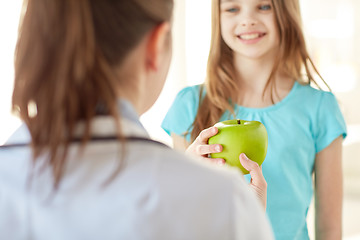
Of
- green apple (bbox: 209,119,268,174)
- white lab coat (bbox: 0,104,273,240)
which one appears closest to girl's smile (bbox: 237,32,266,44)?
green apple (bbox: 209,119,268,174)

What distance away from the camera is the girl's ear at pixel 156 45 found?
2.15 ft

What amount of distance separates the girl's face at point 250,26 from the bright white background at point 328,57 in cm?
127

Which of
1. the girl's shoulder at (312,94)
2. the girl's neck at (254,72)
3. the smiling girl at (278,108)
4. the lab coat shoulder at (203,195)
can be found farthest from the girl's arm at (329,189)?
the lab coat shoulder at (203,195)

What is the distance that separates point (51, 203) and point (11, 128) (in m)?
1.65

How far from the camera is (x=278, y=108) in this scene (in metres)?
1.44

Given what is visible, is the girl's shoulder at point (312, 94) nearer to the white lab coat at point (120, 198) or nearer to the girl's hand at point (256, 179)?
the girl's hand at point (256, 179)

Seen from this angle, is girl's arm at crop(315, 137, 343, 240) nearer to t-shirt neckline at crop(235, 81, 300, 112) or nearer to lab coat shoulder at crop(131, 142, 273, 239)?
t-shirt neckline at crop(235, 81, 300, 112)

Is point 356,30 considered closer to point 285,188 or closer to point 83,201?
point 285,188

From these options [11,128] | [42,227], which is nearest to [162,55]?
[42,227]

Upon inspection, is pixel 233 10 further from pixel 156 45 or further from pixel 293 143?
pixel 156 45

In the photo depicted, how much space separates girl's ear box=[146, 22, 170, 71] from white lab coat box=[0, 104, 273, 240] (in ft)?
0.37

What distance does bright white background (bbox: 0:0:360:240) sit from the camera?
270cm

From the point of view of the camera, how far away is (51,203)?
57 centimetres

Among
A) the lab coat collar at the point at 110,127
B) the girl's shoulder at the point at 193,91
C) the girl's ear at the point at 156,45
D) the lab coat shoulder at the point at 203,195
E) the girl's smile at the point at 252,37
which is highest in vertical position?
the girl's ear at the point at 156,45
